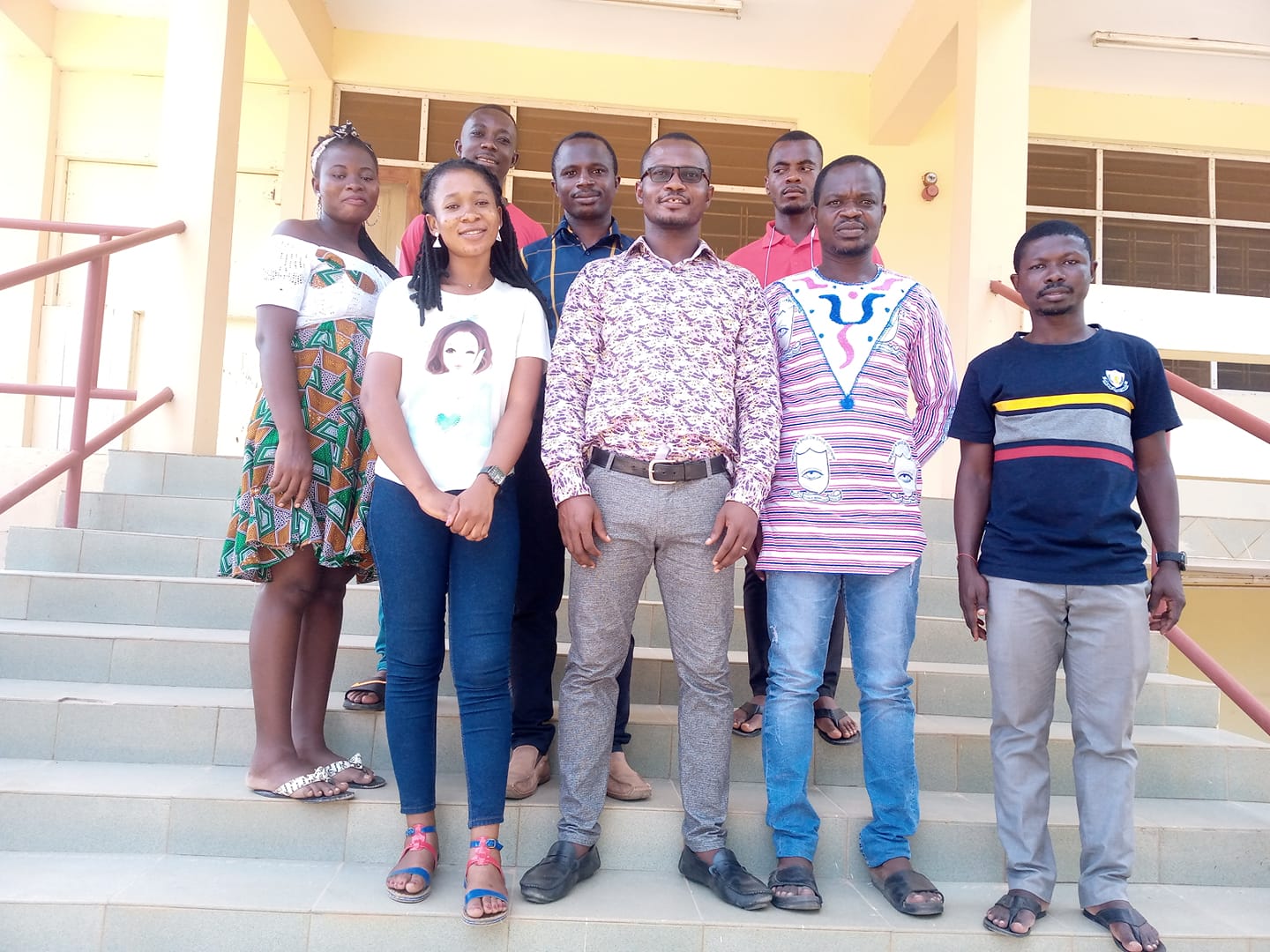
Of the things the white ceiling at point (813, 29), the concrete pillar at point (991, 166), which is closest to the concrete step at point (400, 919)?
the concrete pillar at point (991, 166)

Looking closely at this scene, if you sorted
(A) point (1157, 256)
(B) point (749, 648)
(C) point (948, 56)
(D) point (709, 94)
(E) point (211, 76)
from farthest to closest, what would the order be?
(A) point (1157, 256), (D) point (709, 94), (C) point (948, 56), (E) point (211, 76), (B) point (749, 648)

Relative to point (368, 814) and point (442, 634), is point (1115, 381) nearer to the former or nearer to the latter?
point (442, 634)

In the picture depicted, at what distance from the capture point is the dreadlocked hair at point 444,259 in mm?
2416

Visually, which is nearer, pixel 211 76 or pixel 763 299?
pixel 763 299

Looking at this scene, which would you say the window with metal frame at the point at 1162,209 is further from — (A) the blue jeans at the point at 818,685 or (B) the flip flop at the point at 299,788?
(B) the flip flop at the point at 299,788

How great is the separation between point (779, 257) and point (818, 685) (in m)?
1.63

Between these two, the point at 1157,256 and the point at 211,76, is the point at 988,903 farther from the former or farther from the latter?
the point at 1157,256

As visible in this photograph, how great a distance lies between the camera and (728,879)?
2.39 meters

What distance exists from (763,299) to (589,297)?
0.48 meters

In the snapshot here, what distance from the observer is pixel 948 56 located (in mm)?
6020

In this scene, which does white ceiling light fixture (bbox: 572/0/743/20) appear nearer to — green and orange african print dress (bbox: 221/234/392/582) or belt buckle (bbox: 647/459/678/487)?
green and orange african print dress (bbox: 221/234/392/582)

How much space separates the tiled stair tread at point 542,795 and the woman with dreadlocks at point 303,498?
0.14 metres

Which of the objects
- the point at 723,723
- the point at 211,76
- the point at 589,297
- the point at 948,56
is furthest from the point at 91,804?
the point at 948,56

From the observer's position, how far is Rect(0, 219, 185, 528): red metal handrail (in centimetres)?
365
